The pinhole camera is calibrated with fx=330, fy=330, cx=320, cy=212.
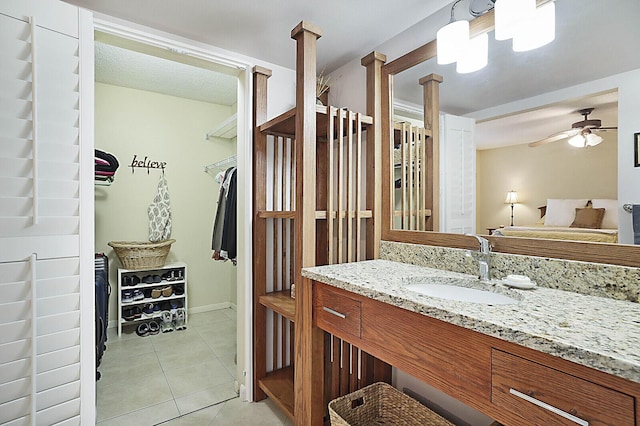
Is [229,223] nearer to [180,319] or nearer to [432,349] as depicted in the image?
[180,319]

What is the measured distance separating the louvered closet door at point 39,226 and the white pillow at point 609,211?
2.14 meters

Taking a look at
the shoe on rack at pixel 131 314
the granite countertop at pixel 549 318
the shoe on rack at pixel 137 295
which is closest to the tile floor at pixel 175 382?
the shoe on rack at pixel 131 314

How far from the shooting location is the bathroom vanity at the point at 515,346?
0.65m

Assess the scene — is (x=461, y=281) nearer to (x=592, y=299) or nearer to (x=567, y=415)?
(x=592, y=299)

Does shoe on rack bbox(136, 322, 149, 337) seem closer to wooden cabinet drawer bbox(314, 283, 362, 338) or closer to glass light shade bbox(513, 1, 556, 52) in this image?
wooden cabinet drawer bbox(314, 283, 362, 338)

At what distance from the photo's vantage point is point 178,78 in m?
3.13

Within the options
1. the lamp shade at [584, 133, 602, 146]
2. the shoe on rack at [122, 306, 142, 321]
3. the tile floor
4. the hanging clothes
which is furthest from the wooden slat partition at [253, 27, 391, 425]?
the hanging clothes

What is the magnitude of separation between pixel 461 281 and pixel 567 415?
2.20ft

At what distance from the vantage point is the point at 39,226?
4.75 feet

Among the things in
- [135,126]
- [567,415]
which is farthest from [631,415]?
[135,126]

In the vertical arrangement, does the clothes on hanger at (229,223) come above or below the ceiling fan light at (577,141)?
below

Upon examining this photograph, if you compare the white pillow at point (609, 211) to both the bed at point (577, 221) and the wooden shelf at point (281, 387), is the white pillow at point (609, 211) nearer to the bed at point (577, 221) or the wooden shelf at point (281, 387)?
the bed at point (577, 221)

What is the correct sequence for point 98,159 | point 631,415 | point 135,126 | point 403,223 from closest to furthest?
1. point 631,415
2. point 403,223
3. point 98,159
4. point 135,126

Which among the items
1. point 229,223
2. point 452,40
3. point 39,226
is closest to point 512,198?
point 452,40
